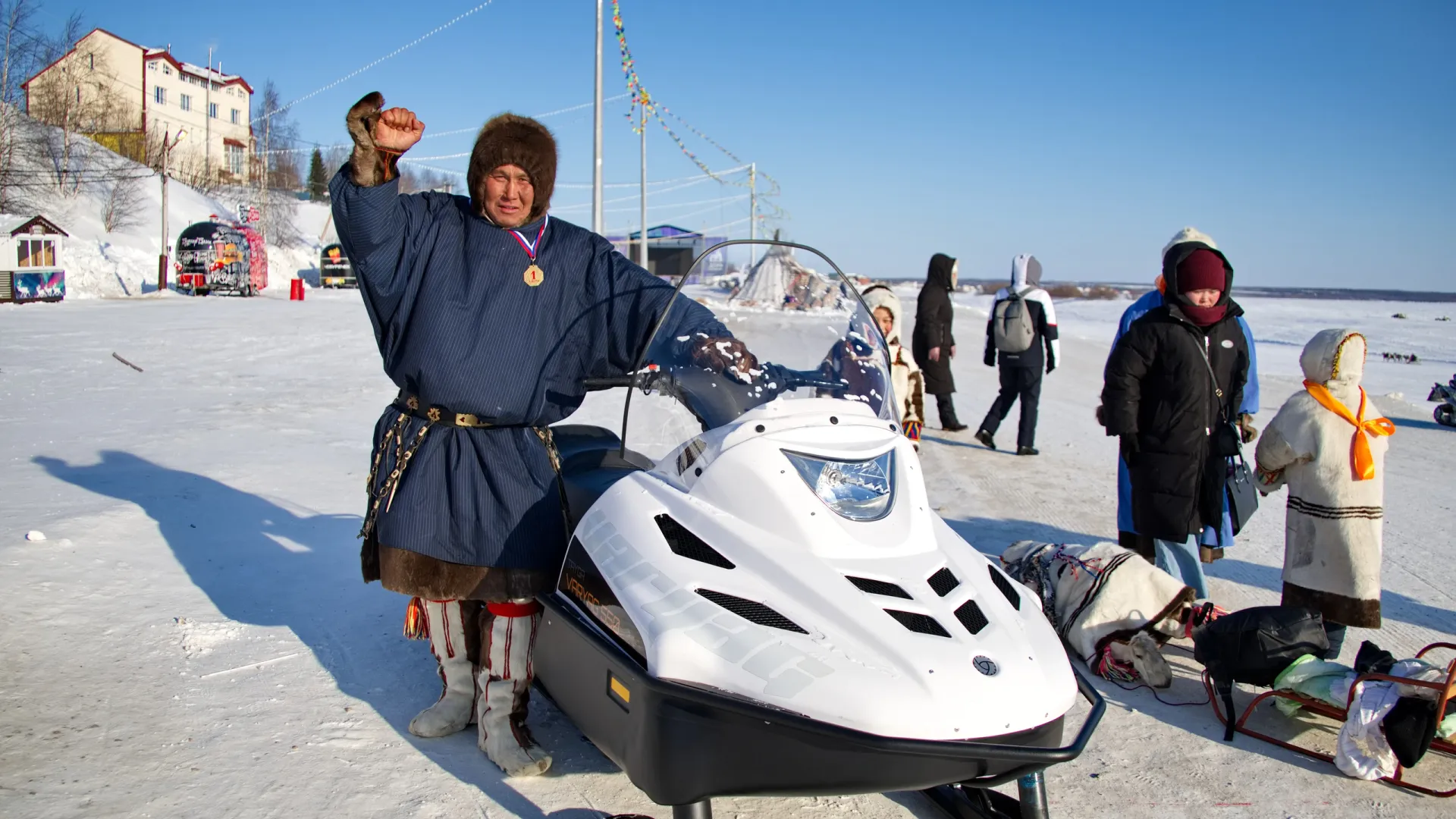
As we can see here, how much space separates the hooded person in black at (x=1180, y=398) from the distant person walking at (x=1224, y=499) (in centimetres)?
9

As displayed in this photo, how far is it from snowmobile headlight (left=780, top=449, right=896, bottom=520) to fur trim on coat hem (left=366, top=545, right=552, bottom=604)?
1.01m

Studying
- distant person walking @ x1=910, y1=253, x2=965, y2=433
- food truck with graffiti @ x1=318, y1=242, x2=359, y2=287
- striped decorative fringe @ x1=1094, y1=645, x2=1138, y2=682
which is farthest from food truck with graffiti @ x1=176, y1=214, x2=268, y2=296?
striped decorative fringe @ x1=1094, y1=645, x2=1138, y2=682

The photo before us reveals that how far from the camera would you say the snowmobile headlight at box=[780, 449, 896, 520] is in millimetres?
2285

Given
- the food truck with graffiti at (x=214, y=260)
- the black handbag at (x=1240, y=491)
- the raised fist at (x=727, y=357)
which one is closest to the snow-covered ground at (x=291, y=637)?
the raised fist at (x=727, y=357)

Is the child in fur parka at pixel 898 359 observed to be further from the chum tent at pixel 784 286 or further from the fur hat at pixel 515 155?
the fur hat at pixel 515 155

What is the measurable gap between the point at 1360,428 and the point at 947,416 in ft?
19.8

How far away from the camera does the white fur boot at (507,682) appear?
280 centimetres

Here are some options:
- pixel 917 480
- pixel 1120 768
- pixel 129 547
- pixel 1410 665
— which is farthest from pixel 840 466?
pixel 129 547

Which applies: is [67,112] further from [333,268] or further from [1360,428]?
[1360,428]

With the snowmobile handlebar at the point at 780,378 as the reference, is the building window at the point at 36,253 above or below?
above

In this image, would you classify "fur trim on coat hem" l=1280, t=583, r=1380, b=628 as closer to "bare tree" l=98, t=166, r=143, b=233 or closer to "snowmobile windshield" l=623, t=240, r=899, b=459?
"snowmobile windshield" l=623, t=240, r=899, b=459

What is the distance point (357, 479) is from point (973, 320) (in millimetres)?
26737

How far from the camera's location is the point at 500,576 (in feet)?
9.25

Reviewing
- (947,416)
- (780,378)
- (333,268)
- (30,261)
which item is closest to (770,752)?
(780,378)
